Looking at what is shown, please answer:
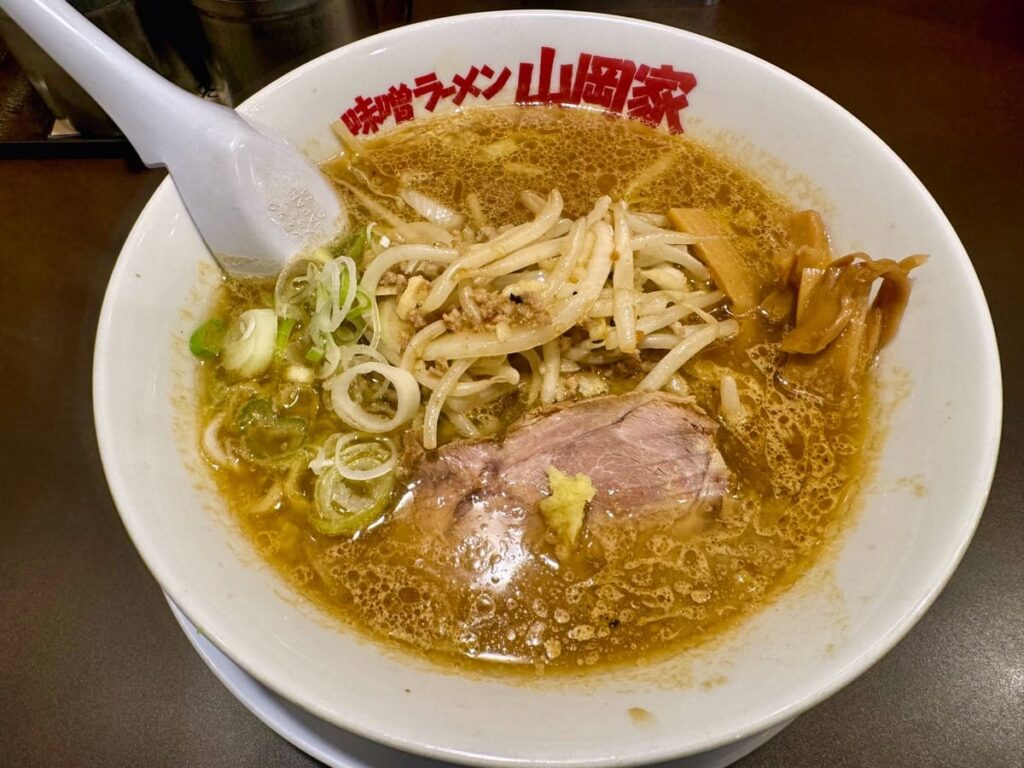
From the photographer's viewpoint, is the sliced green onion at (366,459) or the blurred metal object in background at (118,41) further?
the blurred metal object in background at (118,41)

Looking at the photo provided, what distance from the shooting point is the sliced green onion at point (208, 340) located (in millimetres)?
1525

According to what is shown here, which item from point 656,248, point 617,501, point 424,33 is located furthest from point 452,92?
point 617,501

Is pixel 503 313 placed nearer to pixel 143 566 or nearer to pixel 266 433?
pixel 266 433

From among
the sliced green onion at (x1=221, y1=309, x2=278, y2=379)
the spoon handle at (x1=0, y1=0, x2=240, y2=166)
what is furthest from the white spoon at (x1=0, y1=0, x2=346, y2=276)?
the sliced green onion at (x1=221, y1=309, x2=278, y2=379)

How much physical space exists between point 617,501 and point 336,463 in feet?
1.95

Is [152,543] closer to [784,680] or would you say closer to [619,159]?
[784,680]

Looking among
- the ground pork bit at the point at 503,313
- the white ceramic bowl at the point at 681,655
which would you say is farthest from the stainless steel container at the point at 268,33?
the ground pork bit at the point at 503,313

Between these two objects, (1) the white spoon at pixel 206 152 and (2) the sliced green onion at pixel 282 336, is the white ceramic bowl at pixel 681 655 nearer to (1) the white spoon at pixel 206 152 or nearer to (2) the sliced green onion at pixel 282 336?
(1) the white spoon at pixel 206 152

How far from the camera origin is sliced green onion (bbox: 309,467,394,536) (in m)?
1.40

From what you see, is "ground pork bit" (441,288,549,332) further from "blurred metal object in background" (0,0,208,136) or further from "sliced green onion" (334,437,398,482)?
"blurred metal object in background" (0,0,208,136)

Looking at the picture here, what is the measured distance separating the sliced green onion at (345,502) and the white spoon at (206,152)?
0.55 meters

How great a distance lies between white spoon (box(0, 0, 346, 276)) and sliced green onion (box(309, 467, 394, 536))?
554 mm

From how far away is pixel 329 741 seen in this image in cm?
128

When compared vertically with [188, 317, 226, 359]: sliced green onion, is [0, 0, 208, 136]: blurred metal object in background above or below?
above
